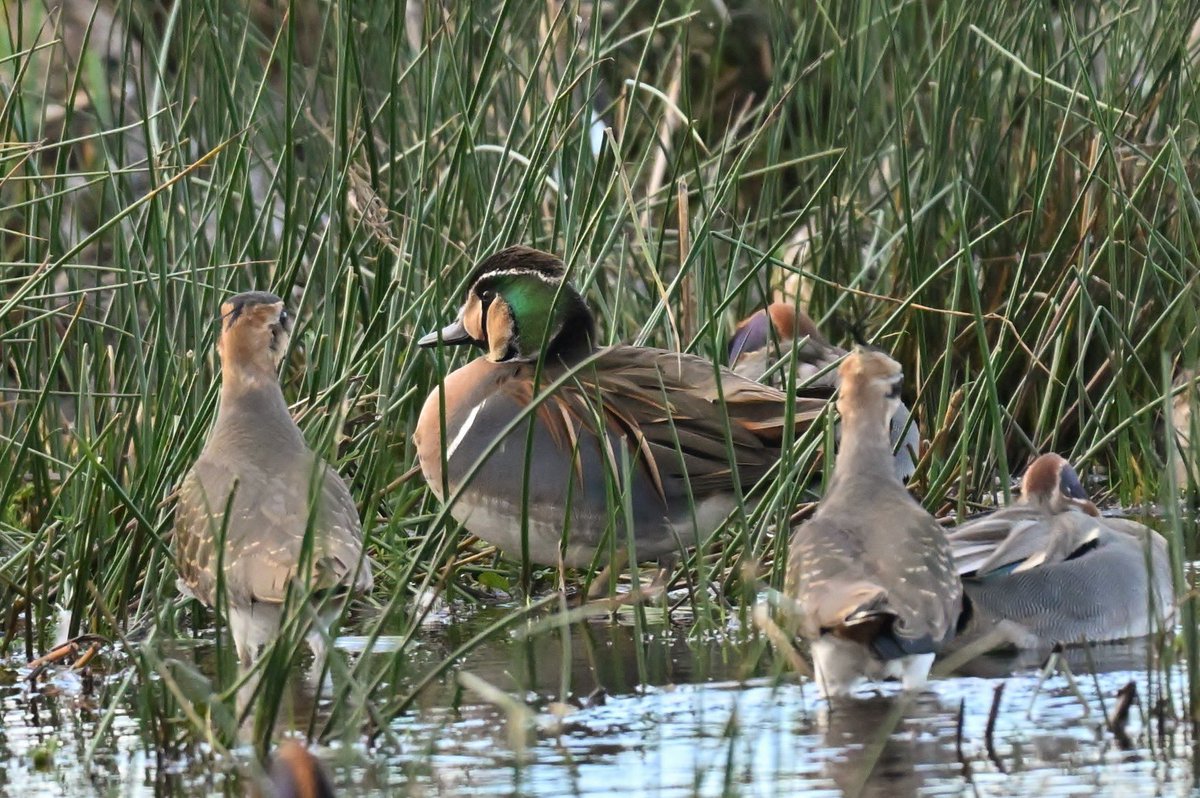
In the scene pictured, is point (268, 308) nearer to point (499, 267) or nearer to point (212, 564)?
point (212, 564)

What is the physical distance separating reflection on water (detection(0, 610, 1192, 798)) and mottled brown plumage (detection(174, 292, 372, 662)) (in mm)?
290

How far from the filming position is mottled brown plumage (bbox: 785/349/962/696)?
404cm

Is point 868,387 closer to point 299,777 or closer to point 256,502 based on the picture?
point 256,502

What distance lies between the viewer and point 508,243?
19.9ft

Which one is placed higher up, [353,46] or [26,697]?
[353,46]

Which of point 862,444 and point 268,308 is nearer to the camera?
point 862,444

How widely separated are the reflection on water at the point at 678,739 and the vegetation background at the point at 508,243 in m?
0.14

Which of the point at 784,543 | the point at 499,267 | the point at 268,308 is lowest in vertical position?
the point at 784,543

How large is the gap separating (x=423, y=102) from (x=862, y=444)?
2.21 meters

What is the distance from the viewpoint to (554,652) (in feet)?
16.2

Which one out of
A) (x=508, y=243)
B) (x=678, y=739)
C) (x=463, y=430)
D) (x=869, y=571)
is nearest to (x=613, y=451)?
(x=463, y=430)

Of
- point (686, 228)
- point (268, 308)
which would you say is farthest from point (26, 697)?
point (686, 228)

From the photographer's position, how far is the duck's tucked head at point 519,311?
5910 mm

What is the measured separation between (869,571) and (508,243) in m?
2.18
